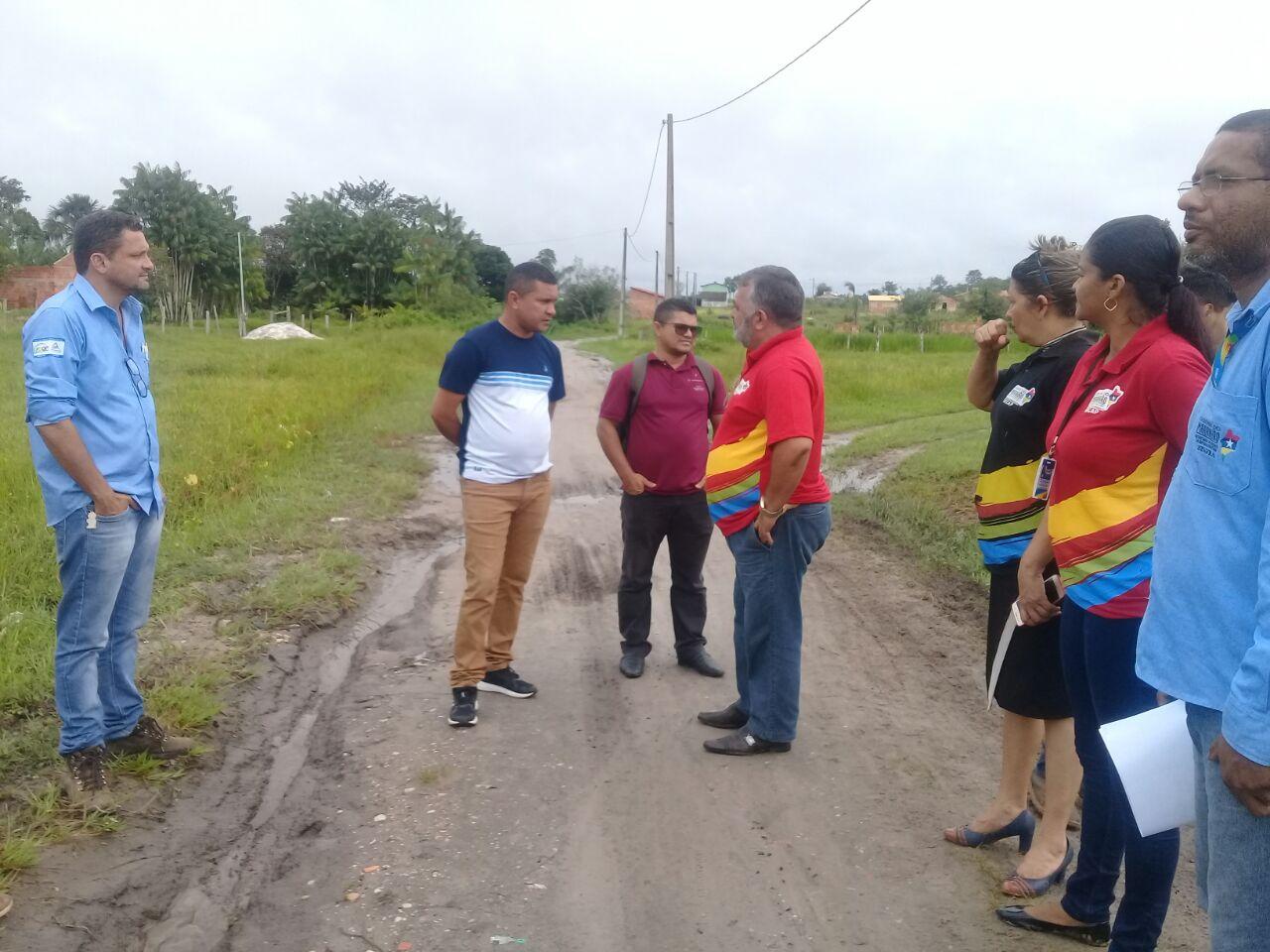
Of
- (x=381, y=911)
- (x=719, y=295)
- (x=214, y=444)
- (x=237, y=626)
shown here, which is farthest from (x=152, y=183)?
(x=719, y=295)

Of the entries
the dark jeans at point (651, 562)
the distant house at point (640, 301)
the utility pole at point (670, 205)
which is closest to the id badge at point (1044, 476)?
the dark jeans at point (651, 562)

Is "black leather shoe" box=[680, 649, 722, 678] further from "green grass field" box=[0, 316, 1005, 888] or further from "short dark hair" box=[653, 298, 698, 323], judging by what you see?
"green grass field" box=[0, 316, 1005, 888]

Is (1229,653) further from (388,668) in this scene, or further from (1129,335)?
(388,668)

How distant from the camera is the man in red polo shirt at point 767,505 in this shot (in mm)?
3980

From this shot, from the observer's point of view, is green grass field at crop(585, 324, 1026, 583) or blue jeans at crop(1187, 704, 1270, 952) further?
green grass field at crop(585, 324, 1026, 583)

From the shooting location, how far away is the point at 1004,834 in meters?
3.43

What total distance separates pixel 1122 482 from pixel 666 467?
269 centimetres

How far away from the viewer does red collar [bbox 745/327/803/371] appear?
4020 mm

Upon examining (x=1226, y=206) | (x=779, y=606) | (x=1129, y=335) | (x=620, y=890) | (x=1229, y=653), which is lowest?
(x=620, y=890)

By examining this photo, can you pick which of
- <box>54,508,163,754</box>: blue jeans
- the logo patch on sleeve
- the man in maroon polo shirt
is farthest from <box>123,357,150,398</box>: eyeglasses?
the man in maroon polo shirt

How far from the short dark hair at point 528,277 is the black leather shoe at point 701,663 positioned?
2017mm

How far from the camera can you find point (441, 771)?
13.0ft

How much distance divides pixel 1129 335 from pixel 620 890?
221 centimetres

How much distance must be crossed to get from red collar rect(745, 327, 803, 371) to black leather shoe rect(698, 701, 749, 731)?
152 cm
